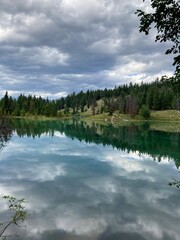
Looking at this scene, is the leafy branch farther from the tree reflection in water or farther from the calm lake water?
the tree reflection in water

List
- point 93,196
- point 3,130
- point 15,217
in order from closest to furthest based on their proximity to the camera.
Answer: point 15,217 < point 93,196 < point 3,130

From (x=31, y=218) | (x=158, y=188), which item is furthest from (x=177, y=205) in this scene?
(x=31, y=218)

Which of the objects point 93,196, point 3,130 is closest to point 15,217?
point 93,196

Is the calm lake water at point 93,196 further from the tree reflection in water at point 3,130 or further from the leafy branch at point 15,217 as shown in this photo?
the tree reflection in water at point 3,130

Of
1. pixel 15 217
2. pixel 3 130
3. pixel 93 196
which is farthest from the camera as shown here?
pixel 3 130

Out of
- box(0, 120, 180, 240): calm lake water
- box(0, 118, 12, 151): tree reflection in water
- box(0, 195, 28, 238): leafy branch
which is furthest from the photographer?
box(0, 118, 12, 151): tree reflection in water

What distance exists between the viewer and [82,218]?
75.5 feet

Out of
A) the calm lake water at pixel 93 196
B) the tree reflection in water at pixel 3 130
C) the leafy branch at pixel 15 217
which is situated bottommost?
the calm lake water at pixel 93 196

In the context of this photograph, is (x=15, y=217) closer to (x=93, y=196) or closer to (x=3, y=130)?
(x=93, y=196)

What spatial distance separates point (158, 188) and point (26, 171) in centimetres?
1827

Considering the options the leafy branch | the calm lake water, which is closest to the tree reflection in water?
the calm lake water

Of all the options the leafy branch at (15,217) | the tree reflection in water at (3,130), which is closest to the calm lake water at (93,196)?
the leafy branch at (15,217)

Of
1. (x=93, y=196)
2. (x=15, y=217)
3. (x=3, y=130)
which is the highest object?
(x=3, y=130)

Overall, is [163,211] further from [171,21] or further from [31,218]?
[171,21]
